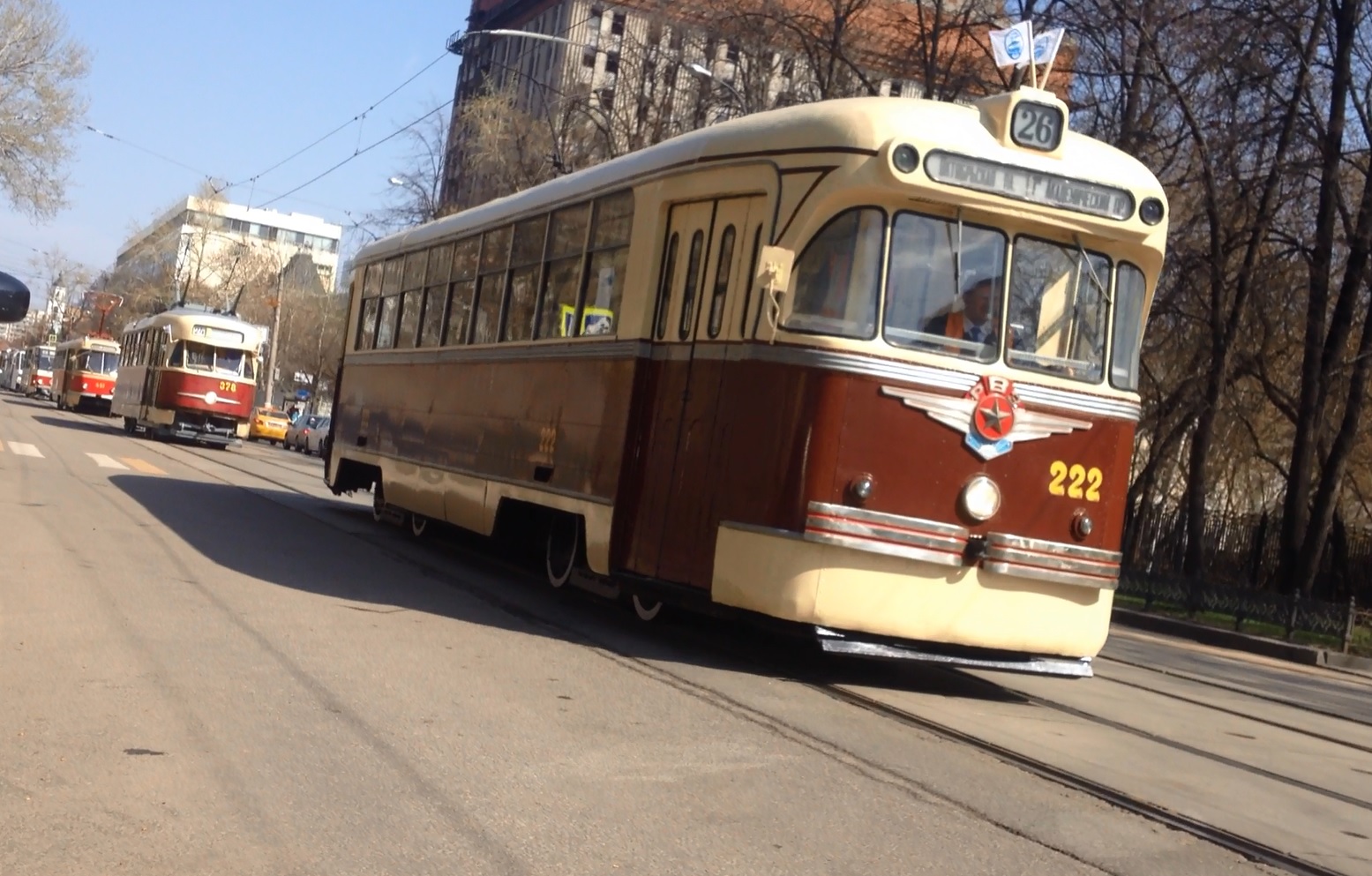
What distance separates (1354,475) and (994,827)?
28735 millimetres

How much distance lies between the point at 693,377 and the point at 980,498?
→ 200cm

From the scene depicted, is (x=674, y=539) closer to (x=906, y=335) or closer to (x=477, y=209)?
(x=906, y=335)

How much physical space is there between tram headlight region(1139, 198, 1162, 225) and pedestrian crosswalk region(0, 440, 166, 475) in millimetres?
16516

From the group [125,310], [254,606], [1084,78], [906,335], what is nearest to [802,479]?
[906,335]

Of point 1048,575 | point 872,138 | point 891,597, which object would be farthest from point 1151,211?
point 891,597

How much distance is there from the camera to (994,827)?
611 centimetres

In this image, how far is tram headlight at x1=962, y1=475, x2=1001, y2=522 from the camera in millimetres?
9117

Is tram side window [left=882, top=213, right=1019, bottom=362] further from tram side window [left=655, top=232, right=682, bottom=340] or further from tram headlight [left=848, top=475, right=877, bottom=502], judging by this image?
tram side window [left=655, top=232, right=682, bottom=340]

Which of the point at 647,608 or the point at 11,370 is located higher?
the point at 11,370

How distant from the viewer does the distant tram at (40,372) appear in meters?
85.5

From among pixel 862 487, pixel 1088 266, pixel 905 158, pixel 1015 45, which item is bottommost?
pixel 862 487

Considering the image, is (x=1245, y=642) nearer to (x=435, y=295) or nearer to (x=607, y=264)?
(x=435, y=295)

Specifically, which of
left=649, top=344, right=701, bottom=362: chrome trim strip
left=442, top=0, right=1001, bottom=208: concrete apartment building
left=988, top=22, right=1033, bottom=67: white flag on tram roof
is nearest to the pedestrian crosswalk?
left=442, top=0, right=1001, bottom=208: concrete apartment building

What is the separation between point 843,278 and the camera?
29.8 ft
